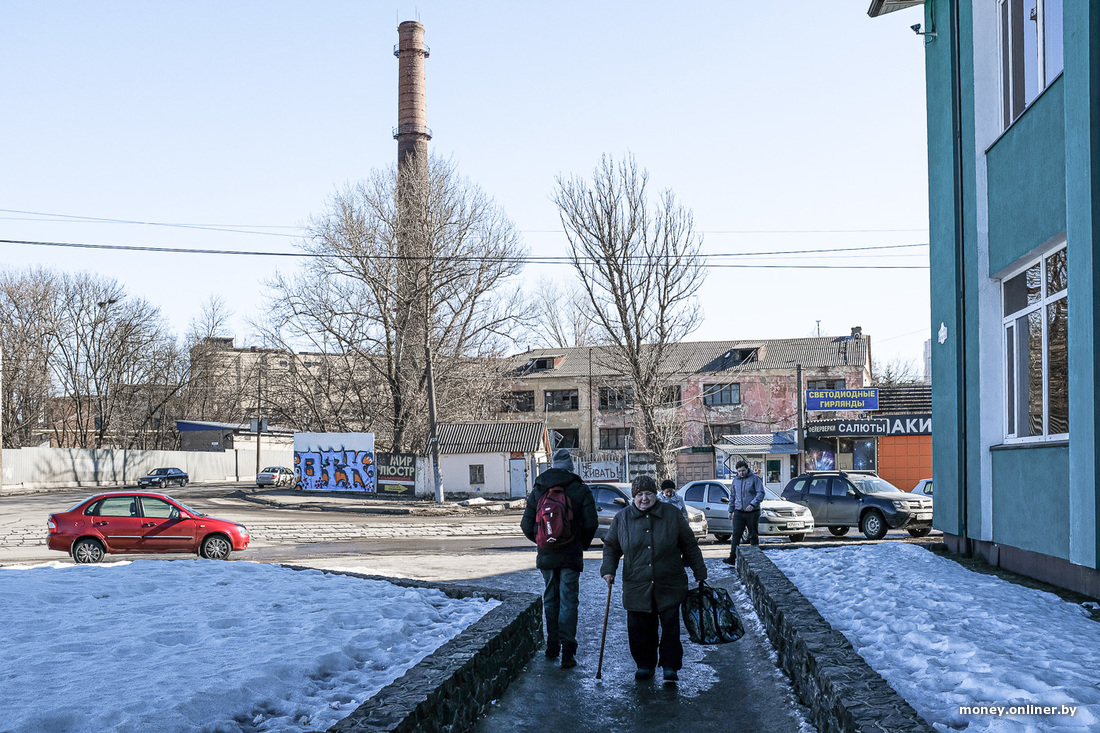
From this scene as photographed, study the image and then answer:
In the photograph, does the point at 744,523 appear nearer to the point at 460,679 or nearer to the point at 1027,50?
the point at 1027,50

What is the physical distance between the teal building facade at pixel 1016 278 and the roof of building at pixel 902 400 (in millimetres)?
35660

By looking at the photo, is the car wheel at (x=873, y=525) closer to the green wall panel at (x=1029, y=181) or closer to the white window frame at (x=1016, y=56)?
the green wall panel at (x=1029, y=181)

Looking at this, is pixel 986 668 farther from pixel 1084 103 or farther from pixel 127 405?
pixel 127 405

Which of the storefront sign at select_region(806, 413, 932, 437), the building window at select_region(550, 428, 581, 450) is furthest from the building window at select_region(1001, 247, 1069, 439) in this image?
the building window at select_region(550, 428, 581, 450)

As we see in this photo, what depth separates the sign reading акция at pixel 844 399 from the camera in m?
44.2

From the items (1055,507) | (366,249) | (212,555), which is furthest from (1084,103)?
(366,249)

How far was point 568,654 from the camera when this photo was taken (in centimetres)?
806

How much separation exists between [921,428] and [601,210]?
55.9 feet

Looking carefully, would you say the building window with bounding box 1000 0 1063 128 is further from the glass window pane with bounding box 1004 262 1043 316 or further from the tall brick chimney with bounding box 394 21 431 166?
the tall brick chimney with bounding box 394 21 431 166

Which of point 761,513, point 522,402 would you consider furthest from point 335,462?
point 761,513

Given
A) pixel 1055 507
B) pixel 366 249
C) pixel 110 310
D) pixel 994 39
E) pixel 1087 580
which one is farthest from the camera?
pixel 110 310

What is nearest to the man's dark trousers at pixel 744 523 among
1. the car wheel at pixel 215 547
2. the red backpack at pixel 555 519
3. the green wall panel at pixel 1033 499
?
the green wall panel at pixel 1033 499

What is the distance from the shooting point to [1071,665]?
17.3 ft

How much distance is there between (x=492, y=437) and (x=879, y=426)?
17264mm
